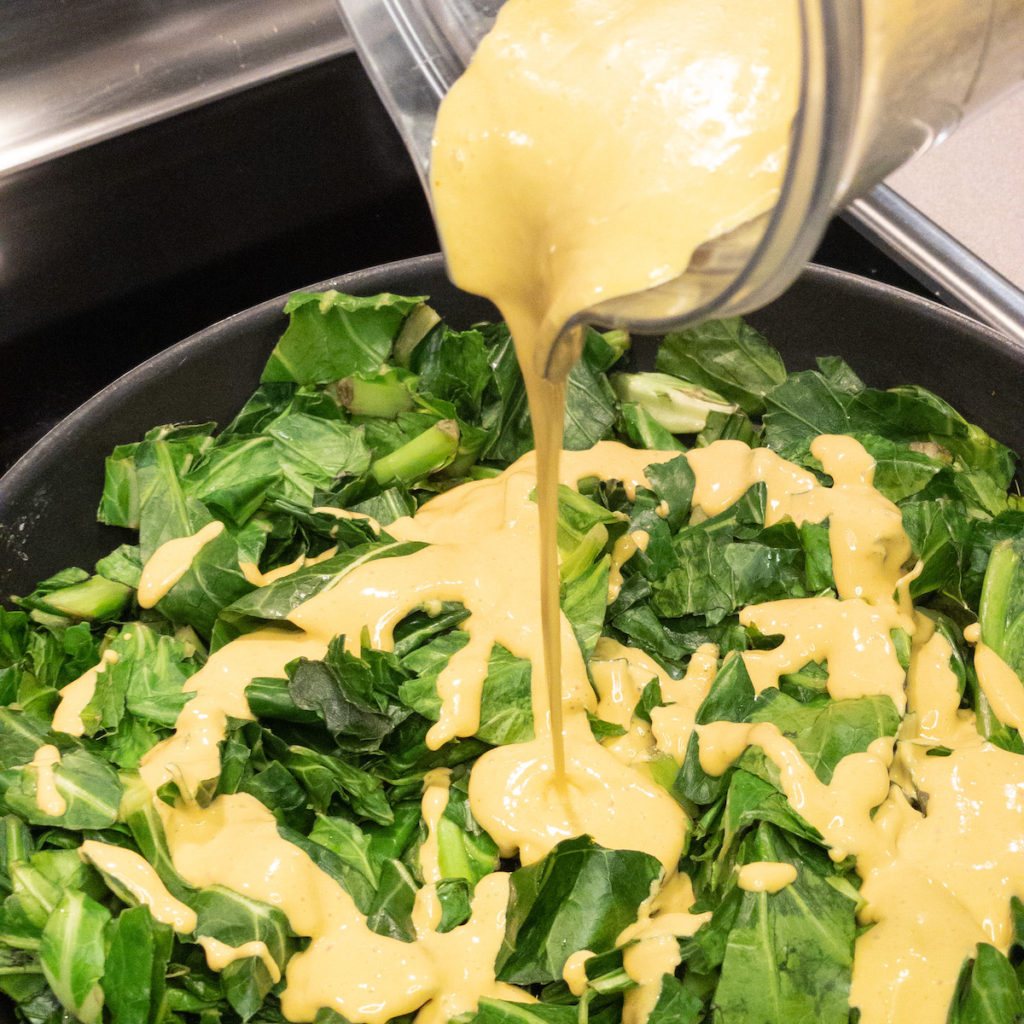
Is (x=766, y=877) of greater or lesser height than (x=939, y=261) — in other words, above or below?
below

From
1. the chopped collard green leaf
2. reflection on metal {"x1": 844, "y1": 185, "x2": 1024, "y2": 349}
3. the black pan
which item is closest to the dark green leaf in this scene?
the chopped collard green leaf

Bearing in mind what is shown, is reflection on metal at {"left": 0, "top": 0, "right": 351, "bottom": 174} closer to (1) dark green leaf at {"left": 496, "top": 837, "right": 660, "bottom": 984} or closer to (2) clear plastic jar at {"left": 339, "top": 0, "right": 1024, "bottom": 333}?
(2) clear plastic jar at {"left": 339, "top": 0, "right": 1024, "bottom": 333}

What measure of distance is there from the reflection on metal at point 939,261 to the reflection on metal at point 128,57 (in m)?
1.05

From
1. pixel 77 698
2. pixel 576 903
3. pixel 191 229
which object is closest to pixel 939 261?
pixel 576 903

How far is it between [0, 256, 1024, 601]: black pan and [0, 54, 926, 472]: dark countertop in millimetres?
236

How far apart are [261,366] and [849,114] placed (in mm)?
1085

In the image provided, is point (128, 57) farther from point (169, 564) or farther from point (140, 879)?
point (140, 879)

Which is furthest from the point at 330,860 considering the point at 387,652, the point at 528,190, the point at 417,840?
the point at 528,190

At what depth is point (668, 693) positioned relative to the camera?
1.32 meters

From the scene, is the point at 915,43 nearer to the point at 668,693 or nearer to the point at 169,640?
the point at 668,693

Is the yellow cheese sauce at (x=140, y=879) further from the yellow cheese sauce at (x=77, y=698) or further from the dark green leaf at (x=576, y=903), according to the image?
the dark green leaf at (x=576, y=903)

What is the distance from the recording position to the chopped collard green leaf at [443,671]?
3.55ft

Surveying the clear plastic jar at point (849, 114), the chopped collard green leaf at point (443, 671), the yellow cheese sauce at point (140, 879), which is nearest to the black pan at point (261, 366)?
the chopped collard green leaf at point (443, 671)

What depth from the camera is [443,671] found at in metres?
1.28
